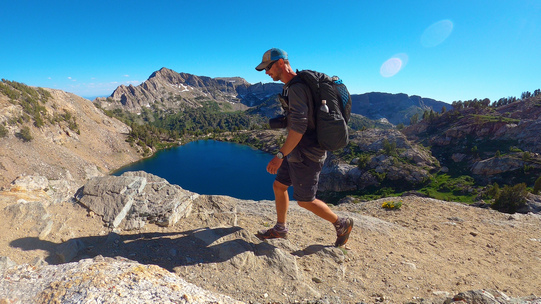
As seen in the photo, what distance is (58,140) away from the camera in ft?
185

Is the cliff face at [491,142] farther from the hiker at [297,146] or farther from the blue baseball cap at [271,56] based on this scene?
the blue baseball cap at [271,56]

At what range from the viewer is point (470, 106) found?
3762 inches

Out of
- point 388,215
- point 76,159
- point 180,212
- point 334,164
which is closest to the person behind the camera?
point 180,212

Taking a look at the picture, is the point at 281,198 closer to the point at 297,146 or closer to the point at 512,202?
the point at 297,146

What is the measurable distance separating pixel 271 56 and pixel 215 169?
268 feet

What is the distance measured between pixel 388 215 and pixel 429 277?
4496 millimetres

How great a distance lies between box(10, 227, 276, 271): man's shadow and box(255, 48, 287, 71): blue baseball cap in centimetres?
333

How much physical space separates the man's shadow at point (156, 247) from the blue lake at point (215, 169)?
5586cm

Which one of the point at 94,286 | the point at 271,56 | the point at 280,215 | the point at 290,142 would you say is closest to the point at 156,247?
the point at 94,286

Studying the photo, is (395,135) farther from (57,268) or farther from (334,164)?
(57,268)

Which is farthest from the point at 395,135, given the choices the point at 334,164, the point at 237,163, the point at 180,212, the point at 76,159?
the point at 76,159

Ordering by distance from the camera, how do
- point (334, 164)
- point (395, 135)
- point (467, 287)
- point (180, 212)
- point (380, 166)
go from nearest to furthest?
point (467, 287) < point (180, 212) < point (380, 166) < point (334, 164) < point (395, 135)

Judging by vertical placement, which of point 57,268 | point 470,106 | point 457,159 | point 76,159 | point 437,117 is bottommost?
point 76,159

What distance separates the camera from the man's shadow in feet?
12.3
